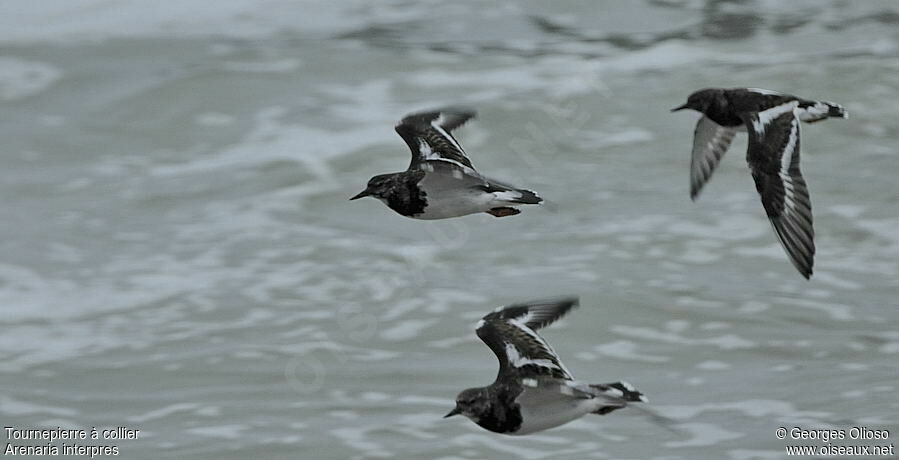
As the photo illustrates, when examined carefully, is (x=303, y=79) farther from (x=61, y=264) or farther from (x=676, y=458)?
(x=676, y=458)

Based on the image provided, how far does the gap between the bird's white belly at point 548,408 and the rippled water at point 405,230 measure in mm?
2738

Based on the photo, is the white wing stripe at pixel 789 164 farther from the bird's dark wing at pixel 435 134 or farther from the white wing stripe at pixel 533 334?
the bird's dark wing at pixel 435 134

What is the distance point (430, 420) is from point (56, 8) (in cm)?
1333

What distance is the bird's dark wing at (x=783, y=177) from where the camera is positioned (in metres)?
6.22

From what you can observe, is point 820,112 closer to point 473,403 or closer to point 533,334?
point 533,334

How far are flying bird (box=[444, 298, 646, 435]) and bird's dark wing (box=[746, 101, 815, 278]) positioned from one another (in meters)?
0.96

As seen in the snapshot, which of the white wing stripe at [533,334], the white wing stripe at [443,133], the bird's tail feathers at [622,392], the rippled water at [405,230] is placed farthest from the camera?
the rippled water at [405,230]

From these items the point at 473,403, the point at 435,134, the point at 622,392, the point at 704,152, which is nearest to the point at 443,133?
the point at 435,134

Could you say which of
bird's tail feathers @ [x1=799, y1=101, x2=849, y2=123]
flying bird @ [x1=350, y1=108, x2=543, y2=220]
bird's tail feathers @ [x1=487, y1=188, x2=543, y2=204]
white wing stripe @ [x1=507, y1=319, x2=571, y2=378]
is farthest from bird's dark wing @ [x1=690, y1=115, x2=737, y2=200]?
bird's tail feathers @ [x1=487, y1=188, x2=543, y2=204]

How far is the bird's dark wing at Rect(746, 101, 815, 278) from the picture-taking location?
6219 mm

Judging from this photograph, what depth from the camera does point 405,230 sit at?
13406 mm

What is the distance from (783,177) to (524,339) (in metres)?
1.35

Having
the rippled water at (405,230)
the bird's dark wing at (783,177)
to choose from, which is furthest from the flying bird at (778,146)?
the rippled water at (405,230)

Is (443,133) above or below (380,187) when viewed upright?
above
